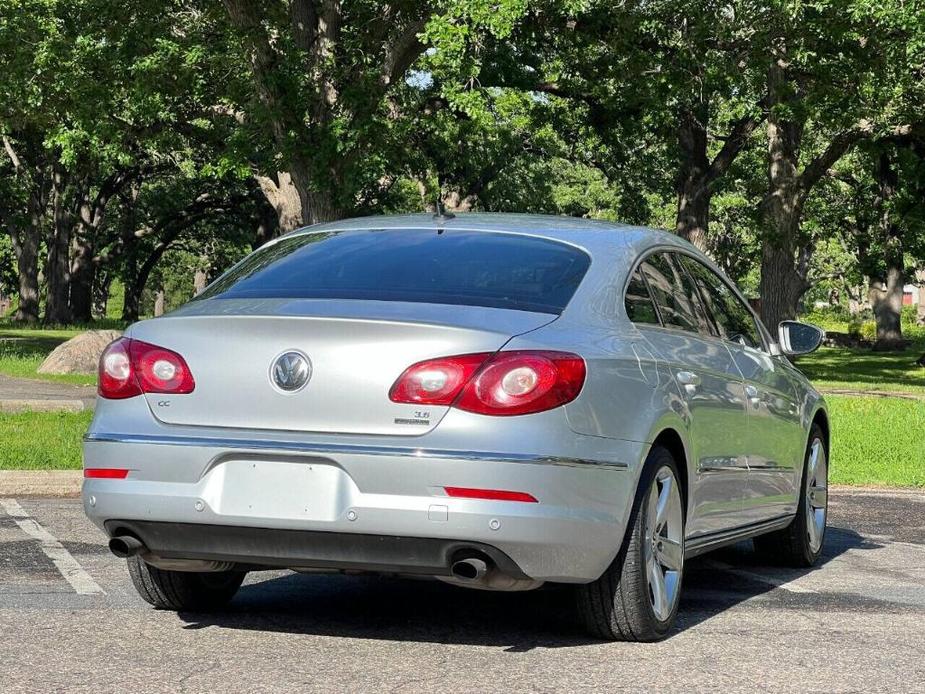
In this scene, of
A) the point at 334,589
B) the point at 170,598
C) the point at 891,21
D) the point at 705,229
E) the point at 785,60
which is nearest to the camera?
the point at 170,598

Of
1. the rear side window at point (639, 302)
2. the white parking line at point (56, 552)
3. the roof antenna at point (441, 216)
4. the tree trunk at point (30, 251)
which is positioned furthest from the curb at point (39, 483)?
the tree trunk at point (30, 251)

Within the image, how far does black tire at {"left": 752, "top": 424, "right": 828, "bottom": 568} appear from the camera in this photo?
8.32 metres

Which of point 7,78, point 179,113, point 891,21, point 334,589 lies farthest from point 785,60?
point 334,589

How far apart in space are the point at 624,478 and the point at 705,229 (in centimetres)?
2882

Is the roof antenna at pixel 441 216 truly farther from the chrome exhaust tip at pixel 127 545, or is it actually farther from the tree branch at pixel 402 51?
the tree branch at pixel 402 51

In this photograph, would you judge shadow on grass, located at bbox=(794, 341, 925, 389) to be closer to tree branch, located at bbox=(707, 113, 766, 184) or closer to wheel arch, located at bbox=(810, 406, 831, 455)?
tree branch, located at bbox=(707, 113, 766, 184)

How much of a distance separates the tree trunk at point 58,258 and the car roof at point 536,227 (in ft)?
152

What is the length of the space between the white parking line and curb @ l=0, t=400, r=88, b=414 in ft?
20.5

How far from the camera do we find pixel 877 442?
54.1 ft

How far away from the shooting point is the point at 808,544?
8.44m

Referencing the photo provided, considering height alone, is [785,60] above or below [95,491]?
above

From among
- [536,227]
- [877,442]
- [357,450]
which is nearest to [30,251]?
[877,442]

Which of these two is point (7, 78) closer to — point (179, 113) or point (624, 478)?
point (179, 113)

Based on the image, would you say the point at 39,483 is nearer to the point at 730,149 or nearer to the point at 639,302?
the point at 639,302
